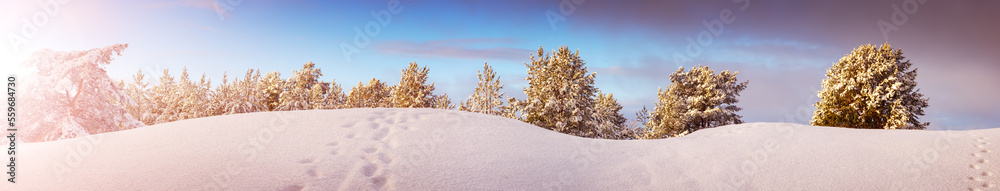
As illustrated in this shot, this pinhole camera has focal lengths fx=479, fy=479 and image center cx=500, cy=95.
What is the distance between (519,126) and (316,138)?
6.02 m

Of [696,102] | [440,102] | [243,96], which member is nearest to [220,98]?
[243,96]

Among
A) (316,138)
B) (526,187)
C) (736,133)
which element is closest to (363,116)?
(316,138)

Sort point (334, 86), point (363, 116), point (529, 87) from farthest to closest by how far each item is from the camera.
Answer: point (334, 86)
point (529, 87)
point (363, 116)

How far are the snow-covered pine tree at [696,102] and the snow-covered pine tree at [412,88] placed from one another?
23094mm

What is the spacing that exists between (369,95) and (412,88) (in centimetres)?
1238

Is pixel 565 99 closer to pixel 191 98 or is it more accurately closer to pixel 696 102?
pixel 696 102

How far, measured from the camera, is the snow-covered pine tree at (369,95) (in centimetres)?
5941

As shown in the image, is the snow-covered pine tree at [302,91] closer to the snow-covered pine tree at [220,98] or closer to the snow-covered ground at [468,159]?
the snow-covered pine tree at [220,98]

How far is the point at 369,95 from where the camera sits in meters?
61.0

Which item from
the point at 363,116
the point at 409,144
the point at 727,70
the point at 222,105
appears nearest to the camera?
the point at 409,144

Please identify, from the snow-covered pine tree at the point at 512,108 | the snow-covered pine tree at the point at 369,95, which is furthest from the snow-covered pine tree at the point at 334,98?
the snow-covered pine tree at the point at 512,108

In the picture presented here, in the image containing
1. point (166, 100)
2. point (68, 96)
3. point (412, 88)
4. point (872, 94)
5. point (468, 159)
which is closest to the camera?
point (468, 159)

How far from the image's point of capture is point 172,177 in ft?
31.2

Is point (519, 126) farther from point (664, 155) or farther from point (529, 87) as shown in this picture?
point (529, 87)
